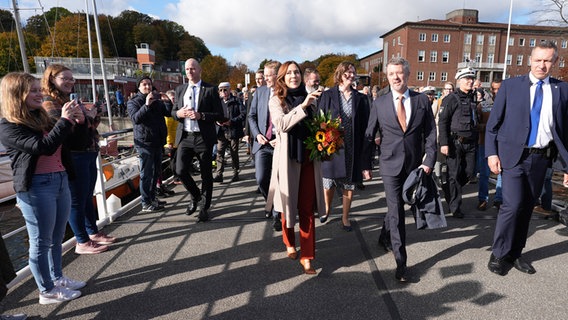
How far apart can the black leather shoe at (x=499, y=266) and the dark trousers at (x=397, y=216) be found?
96cm

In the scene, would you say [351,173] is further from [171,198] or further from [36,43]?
[36,43]

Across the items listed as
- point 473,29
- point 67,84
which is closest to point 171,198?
Result: point 67,84

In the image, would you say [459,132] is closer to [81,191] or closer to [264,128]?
[264,128]

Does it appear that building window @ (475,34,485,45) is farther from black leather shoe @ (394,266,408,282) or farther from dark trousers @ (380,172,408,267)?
black leather shoe @ (394,266,408,282)

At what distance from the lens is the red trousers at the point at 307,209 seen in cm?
351

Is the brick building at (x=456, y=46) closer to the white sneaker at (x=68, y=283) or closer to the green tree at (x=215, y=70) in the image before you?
the green tree at (x=215, y=70)

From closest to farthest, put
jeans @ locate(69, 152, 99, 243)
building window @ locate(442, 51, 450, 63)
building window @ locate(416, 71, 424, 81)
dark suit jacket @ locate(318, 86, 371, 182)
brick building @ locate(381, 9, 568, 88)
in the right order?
jeans @ locate(69, 152, 99, 243) < dark suit jacket @ locate(318, 86, 371, 182) < brick building @ locate(381, 9, 568, 88) < building window @ locate(416, 71, 424, 81) < building window @ locate(442, 51, 450, 63)

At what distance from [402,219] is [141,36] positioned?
98.8 metres

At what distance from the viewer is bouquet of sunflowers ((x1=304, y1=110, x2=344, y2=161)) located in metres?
3.38

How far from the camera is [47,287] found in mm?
2920

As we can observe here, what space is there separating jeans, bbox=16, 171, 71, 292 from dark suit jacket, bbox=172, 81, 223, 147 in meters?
2.10

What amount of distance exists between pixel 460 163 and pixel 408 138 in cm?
247

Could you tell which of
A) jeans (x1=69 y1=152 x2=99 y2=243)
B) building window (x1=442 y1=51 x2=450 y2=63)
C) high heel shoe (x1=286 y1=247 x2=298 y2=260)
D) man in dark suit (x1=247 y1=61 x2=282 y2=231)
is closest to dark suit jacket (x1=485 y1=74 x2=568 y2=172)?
high heel shoe (x1=286 y1=247 x2=298 y2=260)

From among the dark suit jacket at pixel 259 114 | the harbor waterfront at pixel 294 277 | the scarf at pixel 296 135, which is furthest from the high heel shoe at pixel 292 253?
the dark suit jacket at pixel 259 114
